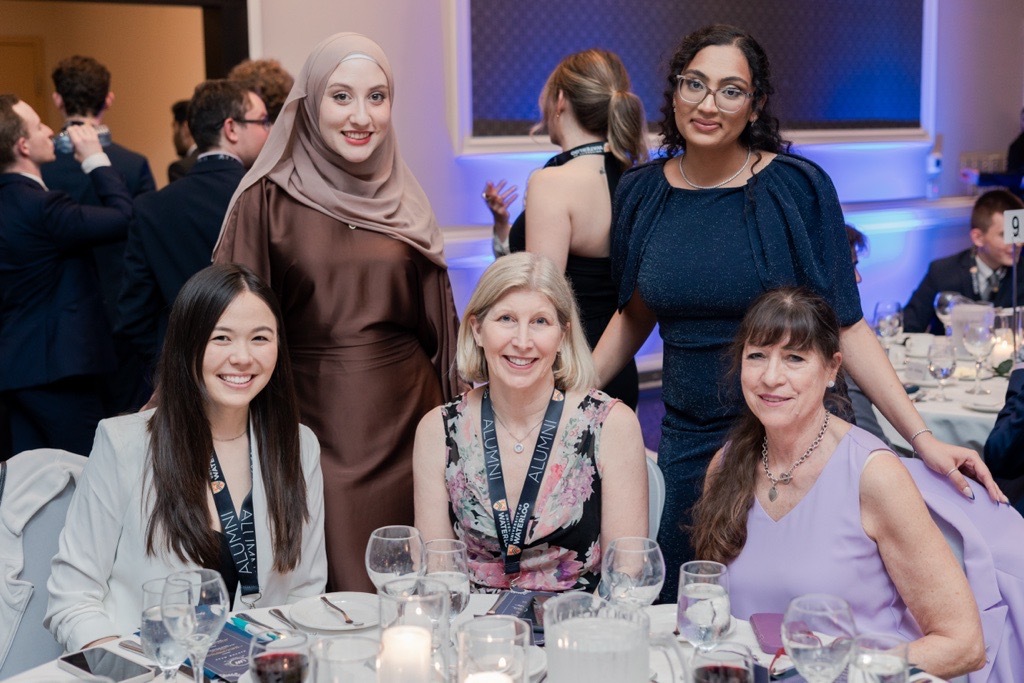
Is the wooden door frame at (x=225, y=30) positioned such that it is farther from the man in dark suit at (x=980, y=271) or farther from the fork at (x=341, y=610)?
the fork at (x=341, y=610)

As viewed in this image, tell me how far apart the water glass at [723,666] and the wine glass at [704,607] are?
0.15 m

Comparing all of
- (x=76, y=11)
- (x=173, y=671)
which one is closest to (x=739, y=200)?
(x=173, y=671)

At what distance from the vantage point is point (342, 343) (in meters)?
2.82

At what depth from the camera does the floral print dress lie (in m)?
2.30

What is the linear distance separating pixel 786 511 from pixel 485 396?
2.21 feet

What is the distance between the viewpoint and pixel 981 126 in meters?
7.95

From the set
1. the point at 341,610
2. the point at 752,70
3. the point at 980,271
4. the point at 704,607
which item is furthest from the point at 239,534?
the point at 980,271

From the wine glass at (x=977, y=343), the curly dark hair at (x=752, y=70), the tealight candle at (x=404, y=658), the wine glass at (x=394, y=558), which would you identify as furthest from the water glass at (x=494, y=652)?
the wine glass at (x=977, y=343)

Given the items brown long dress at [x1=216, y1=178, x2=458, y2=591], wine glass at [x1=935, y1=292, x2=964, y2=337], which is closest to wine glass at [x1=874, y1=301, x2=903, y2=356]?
wine glass at [x1=935, y1=292, x2=964, y2=337]

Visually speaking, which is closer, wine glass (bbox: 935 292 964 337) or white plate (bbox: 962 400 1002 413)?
white plate (bbox: 962 400 1002 413)

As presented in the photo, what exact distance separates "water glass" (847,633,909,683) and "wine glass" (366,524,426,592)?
0.66 m

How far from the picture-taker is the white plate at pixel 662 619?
1851mm

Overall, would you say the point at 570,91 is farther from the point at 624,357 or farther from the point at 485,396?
the point at 485,396

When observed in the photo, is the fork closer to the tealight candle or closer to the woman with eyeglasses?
the tealight candle
